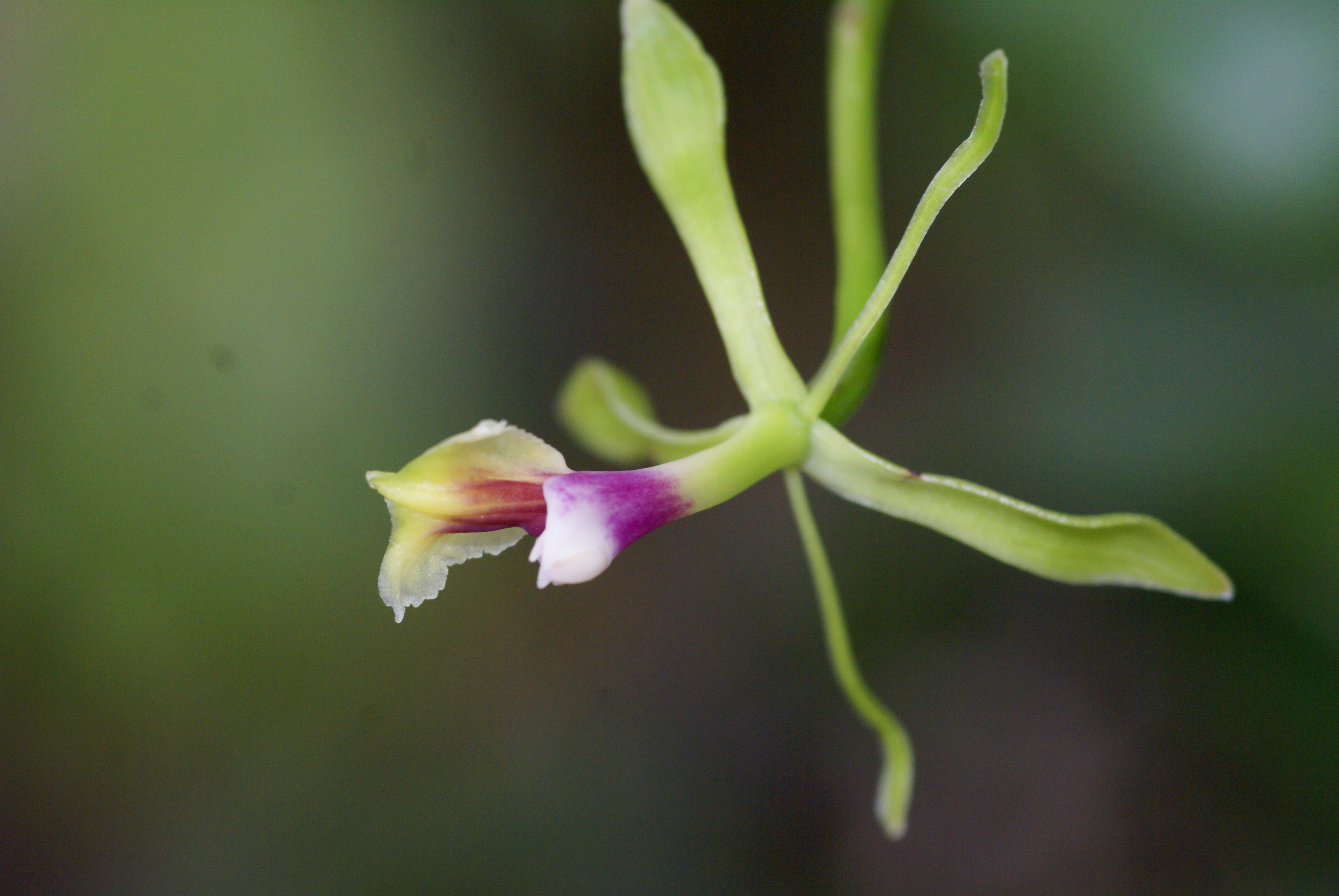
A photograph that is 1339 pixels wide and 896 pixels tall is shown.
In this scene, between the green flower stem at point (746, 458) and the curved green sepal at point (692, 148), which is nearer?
the green flower stem at point (746, 458)

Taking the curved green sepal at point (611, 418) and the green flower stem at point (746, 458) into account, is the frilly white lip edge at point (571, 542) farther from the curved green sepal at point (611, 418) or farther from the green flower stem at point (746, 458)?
the curved green sepal at point (611, 418)

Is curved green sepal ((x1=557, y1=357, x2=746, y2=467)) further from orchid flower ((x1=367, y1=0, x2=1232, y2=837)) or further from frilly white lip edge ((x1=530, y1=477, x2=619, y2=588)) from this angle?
frilly white lip edge ((x1=530, y1=477, x2=619, y2=588))

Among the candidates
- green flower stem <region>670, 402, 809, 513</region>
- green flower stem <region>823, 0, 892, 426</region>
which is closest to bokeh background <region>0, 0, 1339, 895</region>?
green flower stem <region>823, 0, 892, 426</region>

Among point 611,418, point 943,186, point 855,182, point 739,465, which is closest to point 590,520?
point 739,465

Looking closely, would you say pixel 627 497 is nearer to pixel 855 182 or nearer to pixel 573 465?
pixel 855 182

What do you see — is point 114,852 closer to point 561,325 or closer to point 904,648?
point 561,325

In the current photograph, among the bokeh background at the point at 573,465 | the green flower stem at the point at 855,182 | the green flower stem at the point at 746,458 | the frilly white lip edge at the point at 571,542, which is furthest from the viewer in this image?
the bokeh background at the point at 573,465

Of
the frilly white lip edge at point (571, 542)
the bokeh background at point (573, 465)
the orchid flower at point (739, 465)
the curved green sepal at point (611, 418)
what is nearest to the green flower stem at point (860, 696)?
Result: the orchid flower at point (739, 465)
